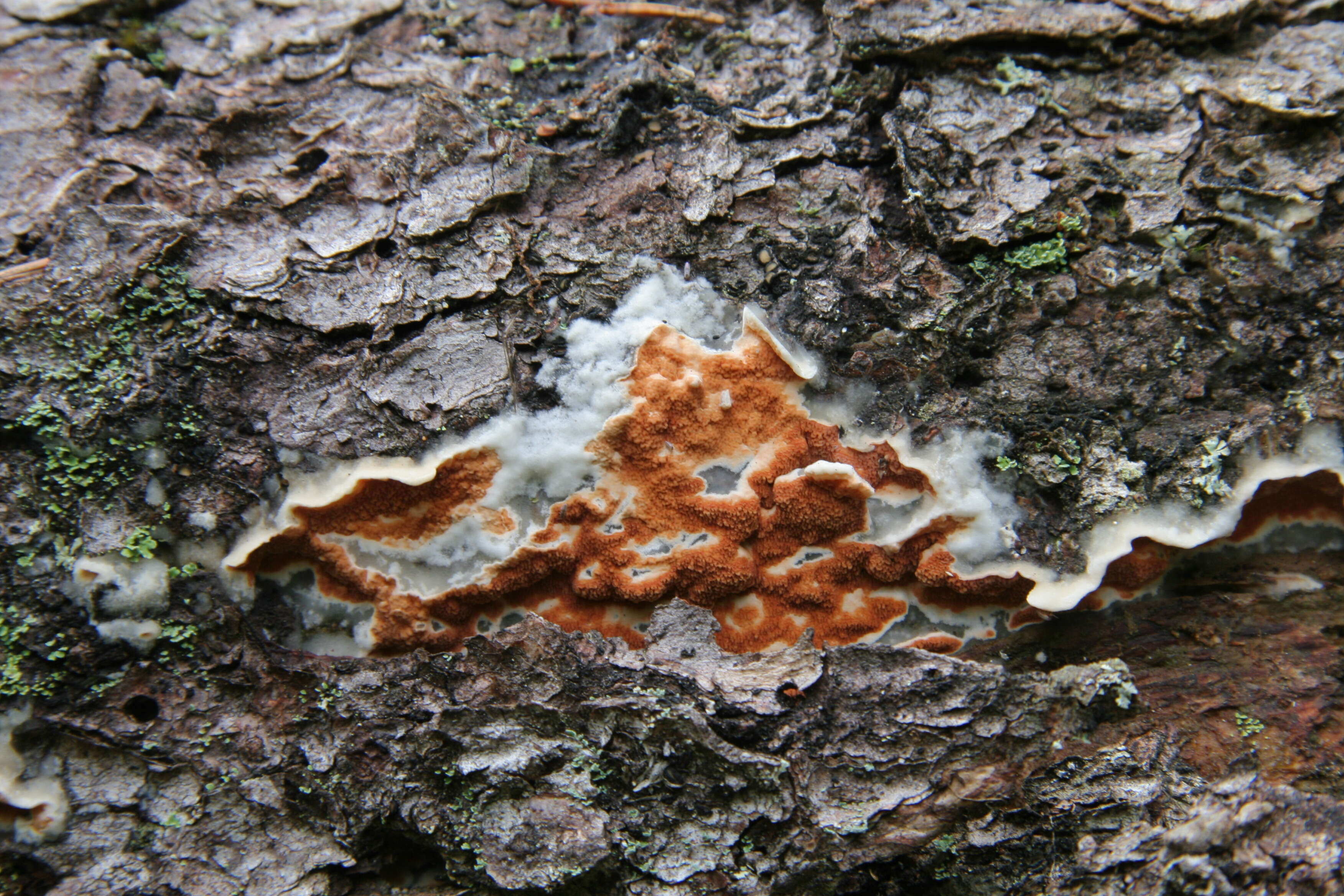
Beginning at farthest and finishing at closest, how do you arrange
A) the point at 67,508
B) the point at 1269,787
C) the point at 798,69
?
1. the point at 798,69
2. the point at 67,508
3. the point at 1269,787

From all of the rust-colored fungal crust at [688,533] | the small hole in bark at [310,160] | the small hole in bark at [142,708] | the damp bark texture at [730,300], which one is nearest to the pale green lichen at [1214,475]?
the damp bark texture at [730,300]

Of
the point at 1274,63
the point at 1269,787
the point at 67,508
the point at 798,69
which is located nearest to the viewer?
the point at 1269,787

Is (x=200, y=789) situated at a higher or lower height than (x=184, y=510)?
lower

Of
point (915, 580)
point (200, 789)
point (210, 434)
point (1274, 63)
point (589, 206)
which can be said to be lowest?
point (200, 789)

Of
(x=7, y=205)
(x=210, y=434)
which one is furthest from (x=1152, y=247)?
(x=7, y=205)

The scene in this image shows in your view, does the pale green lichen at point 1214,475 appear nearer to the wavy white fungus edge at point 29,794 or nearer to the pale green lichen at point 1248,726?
the pale green lichen at point 1248,726

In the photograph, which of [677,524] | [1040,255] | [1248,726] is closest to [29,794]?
[677,524]

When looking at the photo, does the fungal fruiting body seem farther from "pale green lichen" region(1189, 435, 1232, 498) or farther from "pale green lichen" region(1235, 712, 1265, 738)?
"pale green lichen" region(1235, 712, 1265, 738)

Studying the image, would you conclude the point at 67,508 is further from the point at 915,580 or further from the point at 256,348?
the point at 915,580
